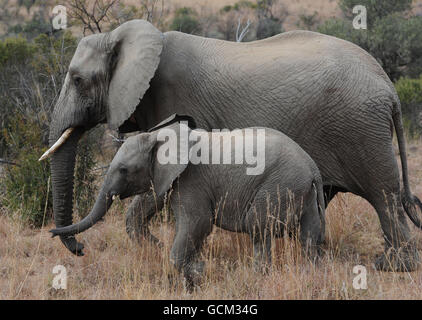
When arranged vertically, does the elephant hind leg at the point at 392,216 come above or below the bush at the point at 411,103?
below

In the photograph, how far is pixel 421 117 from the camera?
1181 cm

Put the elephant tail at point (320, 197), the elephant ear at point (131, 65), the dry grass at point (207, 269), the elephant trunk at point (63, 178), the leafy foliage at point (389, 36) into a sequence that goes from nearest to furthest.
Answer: the dry grass at point (207, 269) → the elephant tail at point (320, 197) → the elephant ear at point (131, 65) → the elephant trunk at point (63, 178) → the leafy foliage at point (389, 36)

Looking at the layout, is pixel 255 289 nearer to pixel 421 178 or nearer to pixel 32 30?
pixel 421 178

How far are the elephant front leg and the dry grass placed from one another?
0.36ft

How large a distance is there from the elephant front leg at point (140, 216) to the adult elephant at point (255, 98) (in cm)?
52

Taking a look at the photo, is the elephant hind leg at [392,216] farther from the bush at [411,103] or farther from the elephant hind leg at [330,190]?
the bush at [411,103]

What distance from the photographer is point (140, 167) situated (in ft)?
13.7

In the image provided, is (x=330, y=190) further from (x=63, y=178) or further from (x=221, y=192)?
(x=63, y=178)

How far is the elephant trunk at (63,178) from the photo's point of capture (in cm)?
481

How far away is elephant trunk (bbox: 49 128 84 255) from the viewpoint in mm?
4809

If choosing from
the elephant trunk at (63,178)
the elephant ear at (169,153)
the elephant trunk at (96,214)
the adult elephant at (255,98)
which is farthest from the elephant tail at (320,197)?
the elephant trunk at (63,178)

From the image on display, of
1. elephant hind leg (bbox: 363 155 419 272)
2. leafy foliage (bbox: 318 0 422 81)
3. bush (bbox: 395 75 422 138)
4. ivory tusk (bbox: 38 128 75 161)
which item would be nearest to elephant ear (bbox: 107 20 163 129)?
ivory tusk (bbox: 38 128 75 161)

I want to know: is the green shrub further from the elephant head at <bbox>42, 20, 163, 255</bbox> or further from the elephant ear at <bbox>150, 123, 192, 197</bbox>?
the elephant ear at <bbox>150, 123, 192, 197</bbox>

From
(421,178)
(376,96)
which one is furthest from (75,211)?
(421,178)
